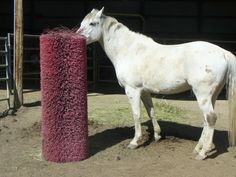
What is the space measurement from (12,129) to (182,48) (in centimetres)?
317

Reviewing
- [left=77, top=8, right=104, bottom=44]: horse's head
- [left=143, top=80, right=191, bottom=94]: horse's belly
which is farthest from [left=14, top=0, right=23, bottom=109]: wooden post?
[left=143, top=80, right=191, bottom=94]: horse's belly

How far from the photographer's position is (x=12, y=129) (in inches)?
312

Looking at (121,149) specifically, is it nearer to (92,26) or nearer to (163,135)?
(163,135)

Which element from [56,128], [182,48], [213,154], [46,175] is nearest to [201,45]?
[182,48]

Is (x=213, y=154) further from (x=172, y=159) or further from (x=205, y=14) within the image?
(x=205, y=14)

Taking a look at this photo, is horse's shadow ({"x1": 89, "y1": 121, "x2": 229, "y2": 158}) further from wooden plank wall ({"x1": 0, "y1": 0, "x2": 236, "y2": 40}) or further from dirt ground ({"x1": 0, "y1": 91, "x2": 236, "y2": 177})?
wooden plank wall ({"x1": 0, "y1": 0, "x2": 236, "y2": 40})

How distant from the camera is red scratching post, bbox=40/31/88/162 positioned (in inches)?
233

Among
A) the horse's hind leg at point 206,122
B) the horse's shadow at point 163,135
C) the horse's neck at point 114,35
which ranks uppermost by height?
the horse's neck at point 114,35

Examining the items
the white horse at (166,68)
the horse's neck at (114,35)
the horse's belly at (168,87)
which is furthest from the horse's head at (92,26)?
the horse's belly at (168,87)

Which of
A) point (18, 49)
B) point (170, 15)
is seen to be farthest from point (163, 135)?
point (170, 15)

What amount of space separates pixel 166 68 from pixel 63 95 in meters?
1.32

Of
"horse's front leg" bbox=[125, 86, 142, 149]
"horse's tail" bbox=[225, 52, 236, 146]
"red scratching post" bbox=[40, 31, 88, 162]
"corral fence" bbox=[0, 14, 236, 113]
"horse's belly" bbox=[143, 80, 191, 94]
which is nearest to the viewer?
"red scratching post" bbox=[40, 31, 88, 162]

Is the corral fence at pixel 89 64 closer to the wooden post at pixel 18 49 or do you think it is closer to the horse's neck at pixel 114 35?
the wooden post at pixel 18 49

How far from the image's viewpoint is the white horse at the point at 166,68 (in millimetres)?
5969
